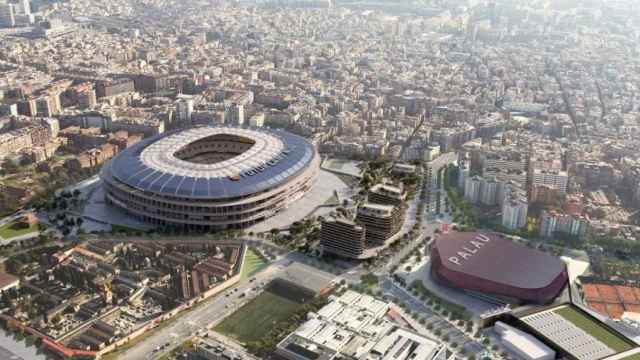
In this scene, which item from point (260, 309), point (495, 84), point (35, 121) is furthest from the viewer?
point (495, 84)

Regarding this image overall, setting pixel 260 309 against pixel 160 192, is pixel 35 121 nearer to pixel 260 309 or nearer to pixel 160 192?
pixel 160 192

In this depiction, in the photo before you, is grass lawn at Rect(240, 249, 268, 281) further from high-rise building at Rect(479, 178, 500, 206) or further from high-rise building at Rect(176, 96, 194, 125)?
high-rise building at Rect(176, 96, 194, 125)

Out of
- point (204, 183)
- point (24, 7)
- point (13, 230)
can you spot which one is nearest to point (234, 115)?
point (204, 183)

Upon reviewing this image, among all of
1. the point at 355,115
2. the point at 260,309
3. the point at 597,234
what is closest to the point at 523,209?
the point at 597,234

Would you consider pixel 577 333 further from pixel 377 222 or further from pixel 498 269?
pixel 377 222

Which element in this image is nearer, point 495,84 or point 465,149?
point 465,149

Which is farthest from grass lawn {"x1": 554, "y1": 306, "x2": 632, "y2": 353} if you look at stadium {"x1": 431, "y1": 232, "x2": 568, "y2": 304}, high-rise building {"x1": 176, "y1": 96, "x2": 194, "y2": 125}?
high-rise building {"x1": 176, "y1": 96, "x2": 194, "y2": 125}

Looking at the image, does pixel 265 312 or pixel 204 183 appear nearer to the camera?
pixel 265 312

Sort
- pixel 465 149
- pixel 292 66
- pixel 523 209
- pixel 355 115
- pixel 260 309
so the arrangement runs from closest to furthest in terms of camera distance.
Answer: pixel 260 309, pixel 523 209, pixel 465 149, pixel 355 115, pixel 292 66
